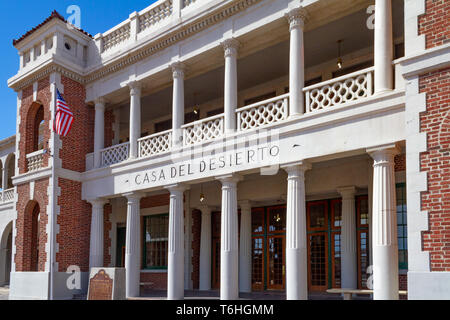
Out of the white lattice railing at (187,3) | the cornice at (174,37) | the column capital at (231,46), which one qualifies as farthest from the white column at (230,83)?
the white lattice railing at (187,3)

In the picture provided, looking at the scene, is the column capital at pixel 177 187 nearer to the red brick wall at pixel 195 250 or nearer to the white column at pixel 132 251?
the white column at pixel 132 251

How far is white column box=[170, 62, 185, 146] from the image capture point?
1508 cm

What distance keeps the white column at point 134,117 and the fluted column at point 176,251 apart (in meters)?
2.40

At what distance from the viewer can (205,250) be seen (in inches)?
746

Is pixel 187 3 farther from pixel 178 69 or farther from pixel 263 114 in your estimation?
pixel 263 114

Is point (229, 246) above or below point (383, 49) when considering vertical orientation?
below

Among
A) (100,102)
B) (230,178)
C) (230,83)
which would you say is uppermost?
(100,102)

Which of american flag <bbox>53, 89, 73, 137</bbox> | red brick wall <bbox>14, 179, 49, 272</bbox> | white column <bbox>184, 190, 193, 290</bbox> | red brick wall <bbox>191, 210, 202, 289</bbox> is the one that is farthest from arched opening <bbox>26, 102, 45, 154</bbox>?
red brick wall <bbox>191, 210, 202, 289</bbox>

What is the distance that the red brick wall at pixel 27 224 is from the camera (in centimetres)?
1747

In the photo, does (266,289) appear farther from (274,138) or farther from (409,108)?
(409,108)

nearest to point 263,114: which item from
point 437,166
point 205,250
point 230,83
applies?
point 230,83

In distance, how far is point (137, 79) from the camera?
54.7 ft

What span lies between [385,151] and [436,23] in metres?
2.76

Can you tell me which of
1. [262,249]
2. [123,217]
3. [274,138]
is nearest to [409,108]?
[274,138]
